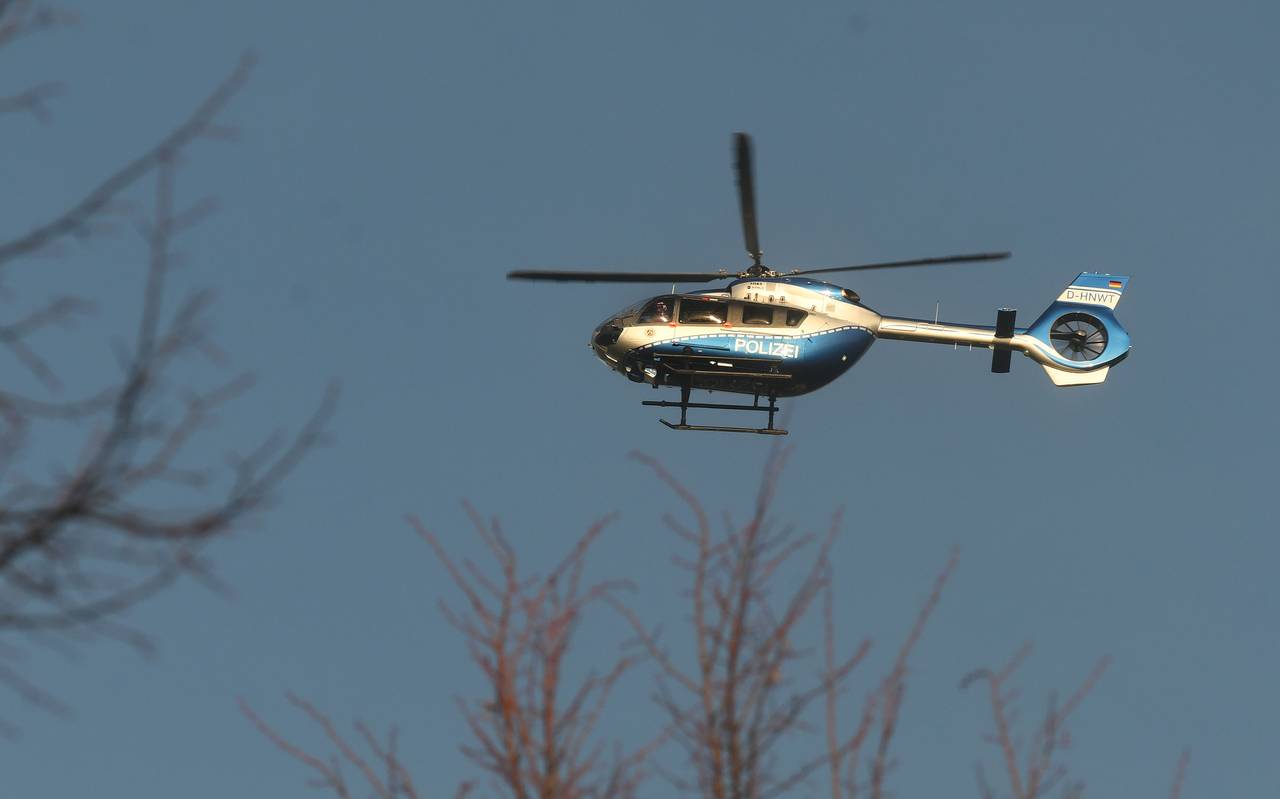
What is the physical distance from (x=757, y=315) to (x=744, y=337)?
0.51 meters

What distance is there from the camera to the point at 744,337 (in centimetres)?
2953

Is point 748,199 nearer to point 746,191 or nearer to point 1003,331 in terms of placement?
point 746,191

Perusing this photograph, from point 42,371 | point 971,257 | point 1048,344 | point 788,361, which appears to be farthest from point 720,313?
point 42,371

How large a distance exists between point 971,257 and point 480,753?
2186cm

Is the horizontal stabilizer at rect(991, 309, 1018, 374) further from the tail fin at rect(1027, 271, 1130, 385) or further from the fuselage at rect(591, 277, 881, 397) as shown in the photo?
the fuselage at rect(591, 277, 881, 397)

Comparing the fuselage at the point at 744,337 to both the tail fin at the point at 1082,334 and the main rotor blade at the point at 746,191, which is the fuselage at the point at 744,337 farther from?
the tail fin at the point at 1082,334

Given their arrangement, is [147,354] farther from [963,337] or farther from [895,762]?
[963,337]

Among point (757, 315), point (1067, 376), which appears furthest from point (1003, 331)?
point (757, 315)

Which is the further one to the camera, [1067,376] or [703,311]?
[1067,376]

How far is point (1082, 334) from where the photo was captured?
3378cm

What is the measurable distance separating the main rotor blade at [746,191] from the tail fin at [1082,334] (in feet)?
22.0

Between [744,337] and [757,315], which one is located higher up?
[757,315]

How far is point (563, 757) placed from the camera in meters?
6.02

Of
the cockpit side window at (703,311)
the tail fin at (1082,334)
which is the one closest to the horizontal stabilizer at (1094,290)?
the tail fin at (1082,334)
